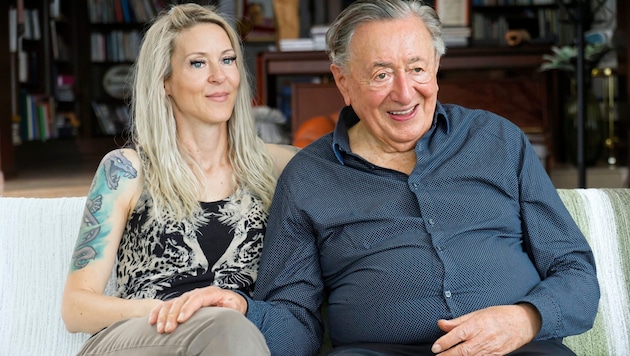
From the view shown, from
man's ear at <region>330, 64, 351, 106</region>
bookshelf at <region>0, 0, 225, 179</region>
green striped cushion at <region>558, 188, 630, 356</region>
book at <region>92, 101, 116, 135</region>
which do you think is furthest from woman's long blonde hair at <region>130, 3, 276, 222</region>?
book at <region>92, 101, 116, 135</region>

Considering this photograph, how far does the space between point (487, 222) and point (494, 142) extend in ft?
0.62

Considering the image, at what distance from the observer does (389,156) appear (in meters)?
1.98

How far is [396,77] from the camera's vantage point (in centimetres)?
190

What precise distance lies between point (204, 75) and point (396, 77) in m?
0.45

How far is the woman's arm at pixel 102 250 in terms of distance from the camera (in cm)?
178

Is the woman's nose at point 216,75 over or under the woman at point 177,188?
over

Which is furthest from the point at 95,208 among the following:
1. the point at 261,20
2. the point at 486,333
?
the point at 261,20

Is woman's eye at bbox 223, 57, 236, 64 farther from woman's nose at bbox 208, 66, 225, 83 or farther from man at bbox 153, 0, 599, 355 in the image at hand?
man at bbox 153, 0, 599, 355

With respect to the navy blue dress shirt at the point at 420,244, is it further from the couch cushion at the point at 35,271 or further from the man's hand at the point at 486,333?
the couch cushion at the point at 35,271


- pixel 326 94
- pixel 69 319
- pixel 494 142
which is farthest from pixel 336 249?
pixel 326 94

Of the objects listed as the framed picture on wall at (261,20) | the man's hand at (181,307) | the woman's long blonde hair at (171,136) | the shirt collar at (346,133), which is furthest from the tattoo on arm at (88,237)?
the framed picture on wall at (261,20)

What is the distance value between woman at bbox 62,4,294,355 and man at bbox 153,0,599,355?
0.41ft

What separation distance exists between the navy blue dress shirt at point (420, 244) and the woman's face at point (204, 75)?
237 millimetres

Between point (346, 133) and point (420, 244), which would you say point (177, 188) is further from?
point (420, 244)
